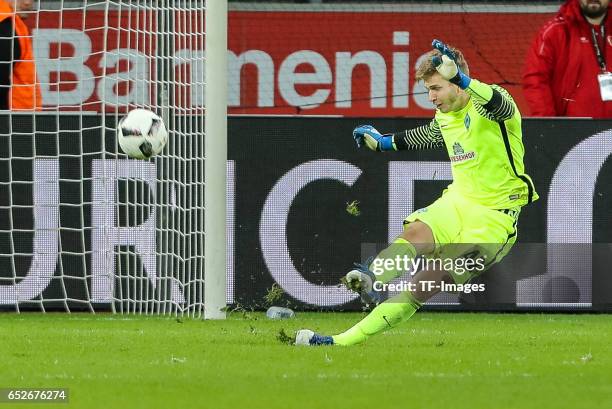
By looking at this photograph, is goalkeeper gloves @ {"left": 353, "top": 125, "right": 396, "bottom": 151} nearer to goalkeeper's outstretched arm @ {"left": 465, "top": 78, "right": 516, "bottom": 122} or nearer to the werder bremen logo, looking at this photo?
the werder bremen logo

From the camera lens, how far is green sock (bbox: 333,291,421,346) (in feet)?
24.4

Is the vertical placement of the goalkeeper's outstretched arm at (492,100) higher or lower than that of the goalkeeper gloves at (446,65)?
lower

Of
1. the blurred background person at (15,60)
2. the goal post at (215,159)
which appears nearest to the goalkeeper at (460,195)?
the goal post at (215,159)

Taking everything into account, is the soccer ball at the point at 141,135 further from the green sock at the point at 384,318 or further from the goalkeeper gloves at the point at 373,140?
the green sock at the point at 384,318

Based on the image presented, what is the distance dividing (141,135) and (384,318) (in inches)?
86.3

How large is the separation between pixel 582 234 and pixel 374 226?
63.3 inches

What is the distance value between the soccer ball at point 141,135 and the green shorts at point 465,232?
1772 mm

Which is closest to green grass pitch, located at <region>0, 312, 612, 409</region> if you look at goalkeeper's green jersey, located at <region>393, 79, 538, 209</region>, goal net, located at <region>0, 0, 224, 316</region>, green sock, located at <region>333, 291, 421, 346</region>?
green sock, located at <region>333, 291, 421, 346</region>

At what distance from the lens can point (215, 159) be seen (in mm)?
9727

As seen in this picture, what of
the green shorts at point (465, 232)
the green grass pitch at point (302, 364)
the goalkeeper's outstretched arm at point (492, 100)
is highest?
the goalkeeper's outstretched arm at point (492, 100)

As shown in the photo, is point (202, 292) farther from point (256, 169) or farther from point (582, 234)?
point (582, 234)

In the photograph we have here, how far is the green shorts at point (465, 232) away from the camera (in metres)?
7.88

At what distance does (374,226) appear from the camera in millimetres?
10625
